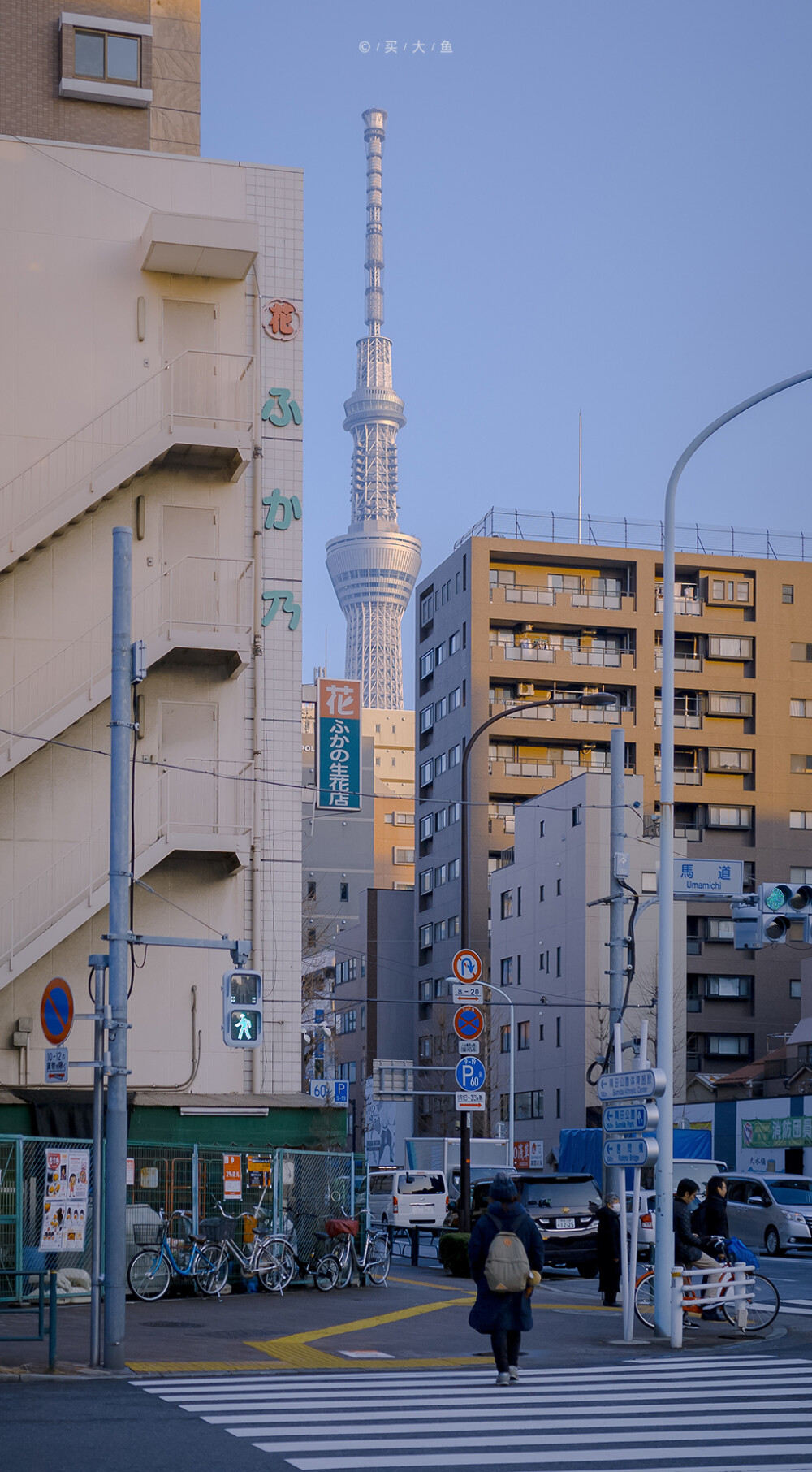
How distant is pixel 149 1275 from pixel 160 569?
11.7 m

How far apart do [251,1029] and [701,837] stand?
61.8 metres

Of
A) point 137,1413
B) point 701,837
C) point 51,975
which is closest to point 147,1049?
point 51,975

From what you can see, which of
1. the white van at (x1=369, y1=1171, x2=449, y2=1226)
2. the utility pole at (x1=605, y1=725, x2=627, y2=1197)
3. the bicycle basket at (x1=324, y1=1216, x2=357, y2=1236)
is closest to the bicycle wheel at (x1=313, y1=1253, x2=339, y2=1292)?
the bicycle basket at (x1=324, y1=1216, x2=357, y2=1236)

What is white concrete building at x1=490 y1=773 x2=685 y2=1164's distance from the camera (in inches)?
2581

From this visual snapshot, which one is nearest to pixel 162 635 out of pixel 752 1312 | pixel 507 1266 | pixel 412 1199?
pixel 752 1312

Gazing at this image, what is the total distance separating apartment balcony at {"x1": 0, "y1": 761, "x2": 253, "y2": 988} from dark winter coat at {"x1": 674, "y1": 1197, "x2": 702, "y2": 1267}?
10230 mm

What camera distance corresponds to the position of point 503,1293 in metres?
13.8

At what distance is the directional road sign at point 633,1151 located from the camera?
1730 cm

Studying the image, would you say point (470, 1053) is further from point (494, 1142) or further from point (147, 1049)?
point (494, 1142)

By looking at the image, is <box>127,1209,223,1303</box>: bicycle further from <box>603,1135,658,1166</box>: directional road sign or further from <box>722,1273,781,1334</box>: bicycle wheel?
<box>722,1273,781,1334</box>: bicycle wheel

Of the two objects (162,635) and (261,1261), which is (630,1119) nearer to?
(261,1261)

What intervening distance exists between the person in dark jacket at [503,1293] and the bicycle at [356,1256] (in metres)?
10.9

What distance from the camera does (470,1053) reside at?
31.6m

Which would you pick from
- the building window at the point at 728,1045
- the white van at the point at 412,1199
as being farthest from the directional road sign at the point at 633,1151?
the building window at the point at 728,1045
